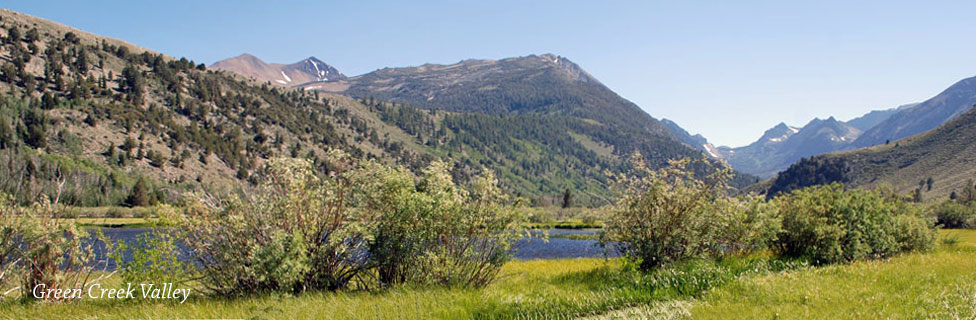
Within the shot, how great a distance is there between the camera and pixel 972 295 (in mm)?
8938

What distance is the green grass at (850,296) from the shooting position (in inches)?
329

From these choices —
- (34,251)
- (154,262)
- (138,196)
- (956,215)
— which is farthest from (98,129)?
(956,215)

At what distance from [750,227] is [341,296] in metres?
14.0

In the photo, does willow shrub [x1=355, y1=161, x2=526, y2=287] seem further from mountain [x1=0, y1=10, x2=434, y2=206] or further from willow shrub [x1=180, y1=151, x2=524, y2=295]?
mountain [x1=0, y1=10, x2=434, y2=206]

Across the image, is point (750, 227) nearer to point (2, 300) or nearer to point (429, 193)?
point (429, 193)

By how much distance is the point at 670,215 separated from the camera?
14922mm

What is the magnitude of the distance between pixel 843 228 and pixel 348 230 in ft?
56.1

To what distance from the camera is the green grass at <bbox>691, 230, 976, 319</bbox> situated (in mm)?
8352

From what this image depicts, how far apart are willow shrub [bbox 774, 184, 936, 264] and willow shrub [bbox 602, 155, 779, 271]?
3802mm

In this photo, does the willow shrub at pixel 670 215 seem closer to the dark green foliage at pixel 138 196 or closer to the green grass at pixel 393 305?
the green grass at pixel 393 305

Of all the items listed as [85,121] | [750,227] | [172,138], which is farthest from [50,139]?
[750,227]

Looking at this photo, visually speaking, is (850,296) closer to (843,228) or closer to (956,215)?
(843,228)

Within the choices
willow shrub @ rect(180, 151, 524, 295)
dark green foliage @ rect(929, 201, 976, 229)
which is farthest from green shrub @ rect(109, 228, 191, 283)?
dark green foliage @ rect(929, 201, 976, 229)

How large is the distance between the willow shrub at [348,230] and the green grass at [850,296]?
5.29m
